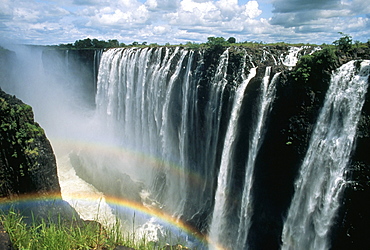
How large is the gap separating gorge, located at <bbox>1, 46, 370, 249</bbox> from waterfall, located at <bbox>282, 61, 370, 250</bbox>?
3 centimetres

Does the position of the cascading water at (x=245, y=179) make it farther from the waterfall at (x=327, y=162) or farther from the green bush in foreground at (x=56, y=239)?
the green bush in foreground at (x=56, y=239)

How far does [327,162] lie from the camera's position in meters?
8.59

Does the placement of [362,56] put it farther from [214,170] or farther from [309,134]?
[214,170]

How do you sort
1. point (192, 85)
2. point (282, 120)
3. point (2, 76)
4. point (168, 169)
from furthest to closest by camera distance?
point (2, 76)
point (168, 169)
point (192, 85)
point (282, 120)

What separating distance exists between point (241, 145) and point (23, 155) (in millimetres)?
8243

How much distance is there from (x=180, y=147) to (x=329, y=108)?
8.18 m

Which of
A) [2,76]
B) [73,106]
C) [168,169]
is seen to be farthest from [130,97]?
[2,76]

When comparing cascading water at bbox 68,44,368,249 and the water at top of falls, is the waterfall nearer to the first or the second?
cascading water at bbox 68,44,368,249

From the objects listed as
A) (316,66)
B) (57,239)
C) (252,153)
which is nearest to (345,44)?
(316,66)

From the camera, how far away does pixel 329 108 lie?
8867 millimetres

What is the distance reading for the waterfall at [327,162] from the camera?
829 centimetres

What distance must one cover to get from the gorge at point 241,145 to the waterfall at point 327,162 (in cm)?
3

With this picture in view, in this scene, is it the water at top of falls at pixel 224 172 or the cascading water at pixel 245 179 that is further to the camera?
the water at top of falls at pixel 224 172

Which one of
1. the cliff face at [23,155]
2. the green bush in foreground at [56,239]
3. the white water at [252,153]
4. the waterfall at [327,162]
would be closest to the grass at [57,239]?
the green bush in foreground at [56,239]
